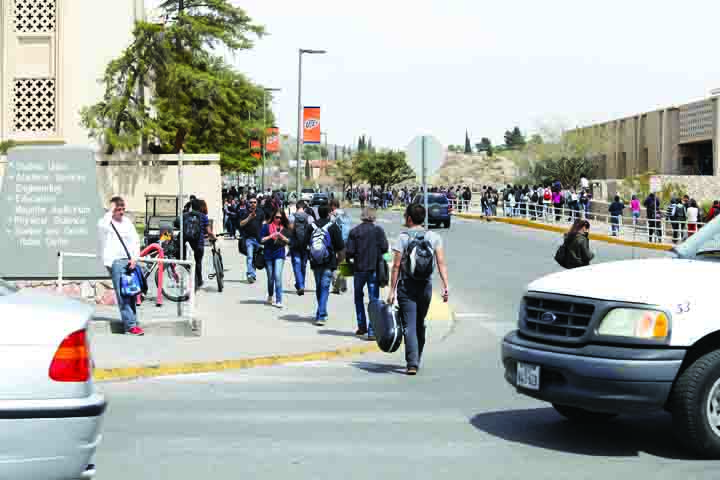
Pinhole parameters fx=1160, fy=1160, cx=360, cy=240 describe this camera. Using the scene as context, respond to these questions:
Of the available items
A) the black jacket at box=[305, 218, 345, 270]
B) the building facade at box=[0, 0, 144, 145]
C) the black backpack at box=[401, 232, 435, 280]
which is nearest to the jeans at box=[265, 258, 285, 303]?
the black jacket at box=[305, 218, 345, 270]

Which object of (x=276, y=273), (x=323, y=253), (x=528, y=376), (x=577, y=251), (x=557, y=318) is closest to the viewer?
(x=557, y=318)

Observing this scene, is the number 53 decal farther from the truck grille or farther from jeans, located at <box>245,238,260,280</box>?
jeans, located at <box>245,238,260,280</box>

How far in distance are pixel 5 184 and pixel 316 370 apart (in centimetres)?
613

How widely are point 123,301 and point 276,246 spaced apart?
15.6 feet

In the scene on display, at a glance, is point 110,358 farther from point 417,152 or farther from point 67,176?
point 417,152

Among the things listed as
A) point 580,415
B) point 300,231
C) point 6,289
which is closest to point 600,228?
point 300,231

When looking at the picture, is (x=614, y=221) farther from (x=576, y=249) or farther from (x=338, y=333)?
(x=338, y=333)

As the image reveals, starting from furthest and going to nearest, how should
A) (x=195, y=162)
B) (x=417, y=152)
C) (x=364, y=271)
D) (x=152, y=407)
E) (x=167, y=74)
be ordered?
(x=167, y=74), (x=195, y=162), (x=417, y=152), (x=364, y=271), (x=152, y=407)

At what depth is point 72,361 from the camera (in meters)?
5.91

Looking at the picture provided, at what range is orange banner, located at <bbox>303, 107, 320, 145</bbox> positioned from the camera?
4941cm

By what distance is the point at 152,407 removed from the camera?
10.3 metres

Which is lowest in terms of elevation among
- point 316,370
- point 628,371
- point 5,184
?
point 316,370

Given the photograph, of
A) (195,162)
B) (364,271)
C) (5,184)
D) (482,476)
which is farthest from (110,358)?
(195,162)

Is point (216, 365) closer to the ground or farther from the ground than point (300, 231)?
closer to the ground
